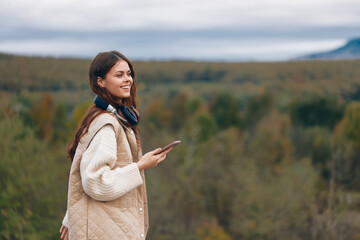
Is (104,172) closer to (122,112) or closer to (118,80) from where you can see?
(122,112)

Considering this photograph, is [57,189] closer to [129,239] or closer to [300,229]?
[300,229]

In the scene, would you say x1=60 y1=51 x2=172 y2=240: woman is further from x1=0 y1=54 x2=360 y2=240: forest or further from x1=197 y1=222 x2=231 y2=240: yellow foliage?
x1=197 y1=222 x2=231 y2=240: yellow foliage

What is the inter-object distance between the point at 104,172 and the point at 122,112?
0.43 meters

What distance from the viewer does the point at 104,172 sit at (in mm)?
2852

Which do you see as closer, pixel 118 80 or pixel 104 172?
pixel 104 172

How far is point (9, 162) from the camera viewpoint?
50.9ft

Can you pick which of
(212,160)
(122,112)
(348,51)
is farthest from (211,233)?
(348,51)

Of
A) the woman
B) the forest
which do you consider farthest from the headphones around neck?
the forest

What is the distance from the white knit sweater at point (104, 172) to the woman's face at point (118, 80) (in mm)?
293

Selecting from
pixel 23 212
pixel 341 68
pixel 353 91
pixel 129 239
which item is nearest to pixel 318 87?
pixel 353 91

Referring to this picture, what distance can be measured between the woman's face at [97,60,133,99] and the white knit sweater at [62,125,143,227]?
0.29 m

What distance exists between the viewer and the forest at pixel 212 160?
57.9ft

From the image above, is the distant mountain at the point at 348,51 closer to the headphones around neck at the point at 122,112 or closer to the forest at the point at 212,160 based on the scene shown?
the forest at the point at 212,160

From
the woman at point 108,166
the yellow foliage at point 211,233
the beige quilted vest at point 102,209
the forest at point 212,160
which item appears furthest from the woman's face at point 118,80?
the yellow foliage at point 211,233
